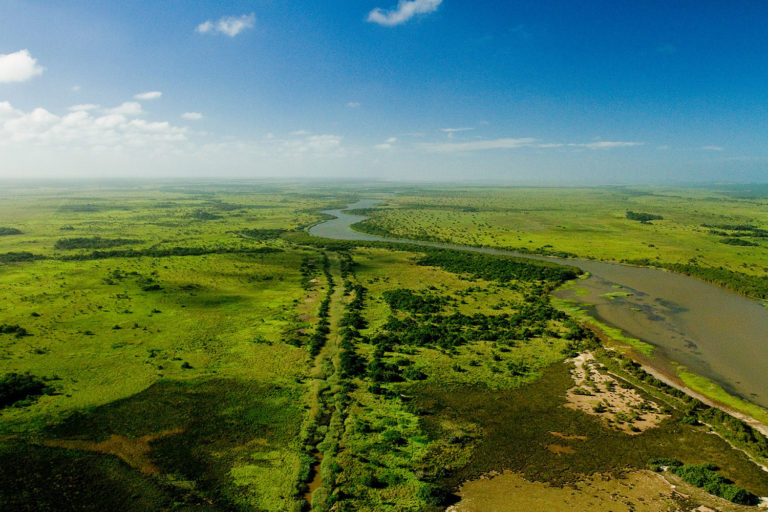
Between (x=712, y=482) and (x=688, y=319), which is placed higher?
(x=688, y=319)

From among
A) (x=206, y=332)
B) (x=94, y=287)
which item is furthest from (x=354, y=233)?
(x=206, y=332)

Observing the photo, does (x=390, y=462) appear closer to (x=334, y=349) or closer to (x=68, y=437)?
(x=334, y=349)

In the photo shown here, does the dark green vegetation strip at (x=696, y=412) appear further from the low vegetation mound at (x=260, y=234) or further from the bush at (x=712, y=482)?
the low vegetation mound at (x=260, y=234)

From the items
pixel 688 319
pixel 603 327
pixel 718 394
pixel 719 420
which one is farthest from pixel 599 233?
pixel 719 420

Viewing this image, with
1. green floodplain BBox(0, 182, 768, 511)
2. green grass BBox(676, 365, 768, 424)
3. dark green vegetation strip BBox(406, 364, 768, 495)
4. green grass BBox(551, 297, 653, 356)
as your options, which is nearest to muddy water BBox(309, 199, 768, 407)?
green floodplain BBox(0, 182, 768, 511)

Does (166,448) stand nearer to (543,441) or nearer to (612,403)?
(543,441)

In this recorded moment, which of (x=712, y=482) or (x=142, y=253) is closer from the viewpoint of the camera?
(x=712, y=482)

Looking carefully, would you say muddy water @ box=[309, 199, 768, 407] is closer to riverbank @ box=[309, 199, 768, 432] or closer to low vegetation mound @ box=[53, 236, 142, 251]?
riverbank @ box=[309, 199, 768, 432]
